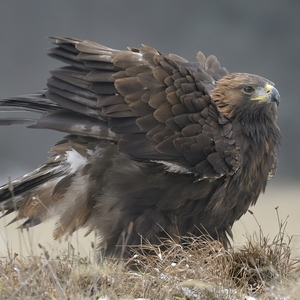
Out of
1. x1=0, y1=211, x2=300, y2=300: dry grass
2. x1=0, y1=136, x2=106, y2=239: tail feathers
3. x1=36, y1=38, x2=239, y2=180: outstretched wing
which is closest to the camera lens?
x1=0, y1=211, x2=300, y2=300: dry grass

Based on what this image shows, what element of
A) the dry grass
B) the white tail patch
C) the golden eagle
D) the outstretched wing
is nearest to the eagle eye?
the golden eagle

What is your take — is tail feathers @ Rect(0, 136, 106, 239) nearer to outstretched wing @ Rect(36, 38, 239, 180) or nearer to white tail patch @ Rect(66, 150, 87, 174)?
white tail patch @ Rect(66, 150, 87, 174)

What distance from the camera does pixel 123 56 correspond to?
5137 mm

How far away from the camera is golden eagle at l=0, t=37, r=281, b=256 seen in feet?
16.2

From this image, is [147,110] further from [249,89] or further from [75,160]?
[249,89]

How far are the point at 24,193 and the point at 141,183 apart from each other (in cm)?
124

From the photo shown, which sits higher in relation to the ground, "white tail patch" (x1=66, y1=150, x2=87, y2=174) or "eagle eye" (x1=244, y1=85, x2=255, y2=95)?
"eagle eye" (x1=244, y1=85, x2=255, y2=95)

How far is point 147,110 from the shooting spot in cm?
496

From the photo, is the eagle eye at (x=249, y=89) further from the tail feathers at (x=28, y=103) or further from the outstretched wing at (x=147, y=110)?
the tail feathers at (x=28, y=103)

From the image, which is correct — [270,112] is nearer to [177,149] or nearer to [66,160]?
[177,149]

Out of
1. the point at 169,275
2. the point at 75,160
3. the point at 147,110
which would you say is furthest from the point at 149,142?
the point at 169,275

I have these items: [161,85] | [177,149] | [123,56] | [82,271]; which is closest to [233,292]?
[82,271]

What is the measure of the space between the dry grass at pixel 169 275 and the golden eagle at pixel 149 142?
0.58 meters

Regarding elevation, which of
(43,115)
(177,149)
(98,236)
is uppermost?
(43,115)
